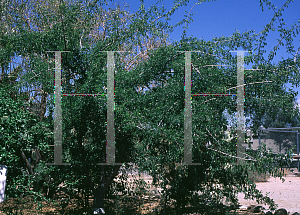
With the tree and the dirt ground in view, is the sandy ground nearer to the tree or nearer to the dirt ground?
the dirt ground

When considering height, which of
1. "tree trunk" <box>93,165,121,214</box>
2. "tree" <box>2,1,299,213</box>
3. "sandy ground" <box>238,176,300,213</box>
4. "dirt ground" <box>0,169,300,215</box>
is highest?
"tree" <box>2,1,299,213</box>

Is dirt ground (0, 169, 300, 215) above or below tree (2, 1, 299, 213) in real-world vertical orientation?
below

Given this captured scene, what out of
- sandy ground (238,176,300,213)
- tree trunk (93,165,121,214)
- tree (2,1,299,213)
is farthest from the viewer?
sandy ground (238,176,300,213)

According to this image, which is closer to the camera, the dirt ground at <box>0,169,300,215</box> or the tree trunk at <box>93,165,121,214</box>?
the tree trunk at <box>93,165,121,214</box>

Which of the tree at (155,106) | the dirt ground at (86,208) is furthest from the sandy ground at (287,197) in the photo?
the tree at (155,106)

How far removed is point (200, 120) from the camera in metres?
4.54

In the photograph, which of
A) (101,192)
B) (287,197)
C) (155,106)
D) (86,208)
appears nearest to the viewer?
(155,106)

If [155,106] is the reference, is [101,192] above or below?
below

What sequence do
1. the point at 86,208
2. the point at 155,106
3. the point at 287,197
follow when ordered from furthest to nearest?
the point at 287,197
the point at 86,208
the point at 155,106

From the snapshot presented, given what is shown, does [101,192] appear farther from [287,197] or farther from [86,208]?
[287,197]

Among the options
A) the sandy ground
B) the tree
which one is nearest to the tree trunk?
the tree

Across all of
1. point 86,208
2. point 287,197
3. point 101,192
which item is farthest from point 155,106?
point 287,197

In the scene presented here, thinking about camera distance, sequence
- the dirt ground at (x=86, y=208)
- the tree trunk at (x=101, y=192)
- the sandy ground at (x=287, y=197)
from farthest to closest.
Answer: the sandy ground at (x=287, y=197), the dirt ground at (x=86, y=208), the tree trunk at (x=101, y=192)

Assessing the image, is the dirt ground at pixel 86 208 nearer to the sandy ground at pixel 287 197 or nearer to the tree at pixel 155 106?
the sandy ground at pixel 287 197
